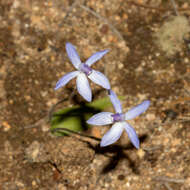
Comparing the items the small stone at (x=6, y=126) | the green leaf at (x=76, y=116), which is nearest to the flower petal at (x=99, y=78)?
the green leaf at (x=76, y=116)

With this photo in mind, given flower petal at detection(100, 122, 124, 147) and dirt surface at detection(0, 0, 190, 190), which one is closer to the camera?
flower petal at detection(100, 122, 124, 147)

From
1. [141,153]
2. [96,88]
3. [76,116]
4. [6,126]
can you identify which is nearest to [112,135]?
[76,116]

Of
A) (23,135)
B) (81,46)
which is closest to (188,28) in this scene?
(81,46)

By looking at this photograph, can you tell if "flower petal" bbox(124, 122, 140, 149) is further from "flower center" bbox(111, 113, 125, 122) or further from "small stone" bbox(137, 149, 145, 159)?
"small stone" bbox(137, 149, 145, 159)

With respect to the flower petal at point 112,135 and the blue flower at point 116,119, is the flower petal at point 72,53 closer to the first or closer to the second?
the blue flower at point 116,119

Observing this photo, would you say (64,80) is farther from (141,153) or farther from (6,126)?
(141,153)

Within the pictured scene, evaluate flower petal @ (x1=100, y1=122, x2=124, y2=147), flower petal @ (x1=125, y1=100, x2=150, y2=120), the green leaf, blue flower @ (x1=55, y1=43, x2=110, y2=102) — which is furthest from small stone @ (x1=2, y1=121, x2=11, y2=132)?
flower petal @ (x1=125, y1=100, x2=150, y2=120)
